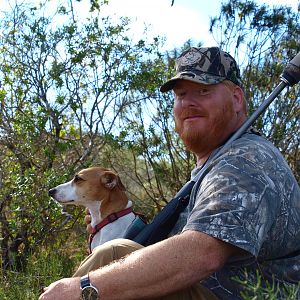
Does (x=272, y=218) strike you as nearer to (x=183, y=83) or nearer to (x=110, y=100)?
(x=183, y=83)

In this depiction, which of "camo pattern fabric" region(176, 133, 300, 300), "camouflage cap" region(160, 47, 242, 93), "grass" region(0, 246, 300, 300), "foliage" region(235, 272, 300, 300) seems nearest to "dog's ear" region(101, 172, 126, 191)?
"grass" region(0, 246, 300, 300)

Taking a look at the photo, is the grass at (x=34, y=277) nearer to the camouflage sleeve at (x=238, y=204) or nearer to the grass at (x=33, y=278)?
the grass at (x=33, y=278)

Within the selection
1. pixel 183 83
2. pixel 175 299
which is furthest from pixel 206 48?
pixel 175 299

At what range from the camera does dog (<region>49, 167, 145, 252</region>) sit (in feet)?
19.4

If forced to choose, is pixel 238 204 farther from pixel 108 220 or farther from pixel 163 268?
pixel 108 220

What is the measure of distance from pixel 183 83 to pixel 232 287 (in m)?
1.23

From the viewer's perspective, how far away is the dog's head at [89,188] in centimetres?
650

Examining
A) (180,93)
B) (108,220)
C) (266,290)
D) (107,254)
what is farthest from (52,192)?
(266,290)

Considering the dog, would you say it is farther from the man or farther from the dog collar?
the man

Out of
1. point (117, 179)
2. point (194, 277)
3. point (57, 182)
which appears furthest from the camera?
point (57, 182)

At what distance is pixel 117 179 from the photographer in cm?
653

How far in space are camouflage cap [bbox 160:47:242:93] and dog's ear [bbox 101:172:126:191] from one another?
9.22ft

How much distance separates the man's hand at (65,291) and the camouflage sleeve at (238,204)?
1.82 feet

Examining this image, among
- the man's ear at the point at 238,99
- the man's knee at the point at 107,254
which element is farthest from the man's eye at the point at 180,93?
the man's knee at the point at 107,254
